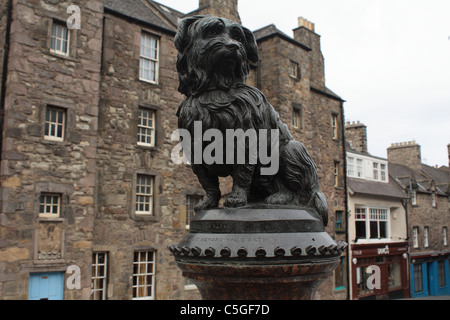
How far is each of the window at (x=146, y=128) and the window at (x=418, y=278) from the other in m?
21.1

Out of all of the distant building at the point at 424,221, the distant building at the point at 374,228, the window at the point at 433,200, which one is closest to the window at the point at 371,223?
the distant building at the point at 374,228

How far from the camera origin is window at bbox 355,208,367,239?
2195cm

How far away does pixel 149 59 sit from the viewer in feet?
47.1

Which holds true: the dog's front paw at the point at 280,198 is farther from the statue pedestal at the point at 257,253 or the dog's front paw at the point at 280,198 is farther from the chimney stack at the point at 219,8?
the chimney stack at the point at 219,8

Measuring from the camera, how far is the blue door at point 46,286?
34.1 feet

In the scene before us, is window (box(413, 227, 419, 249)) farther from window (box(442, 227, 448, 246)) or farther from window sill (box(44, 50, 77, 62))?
window sill (box(44, 50, 77, 62))

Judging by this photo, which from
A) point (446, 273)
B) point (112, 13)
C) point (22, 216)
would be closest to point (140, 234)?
point (22, 216)

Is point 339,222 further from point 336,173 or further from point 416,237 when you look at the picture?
point 416,237

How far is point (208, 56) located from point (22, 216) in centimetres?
932

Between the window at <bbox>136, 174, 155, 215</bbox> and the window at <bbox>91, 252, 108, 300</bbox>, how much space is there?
1.93m

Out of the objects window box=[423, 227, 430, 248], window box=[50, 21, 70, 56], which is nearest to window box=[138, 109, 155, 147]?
window box=[50, 21, 70, 56]

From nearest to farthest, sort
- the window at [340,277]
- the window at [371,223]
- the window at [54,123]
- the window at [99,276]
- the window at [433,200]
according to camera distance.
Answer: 1. the window at [54,123]
2. the window at [99,276]
3. the window at [340,277]
4. the window at [371,223]
5. the window at [433,200]

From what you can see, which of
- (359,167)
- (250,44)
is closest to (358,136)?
(359,167)

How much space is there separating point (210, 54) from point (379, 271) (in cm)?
2313
